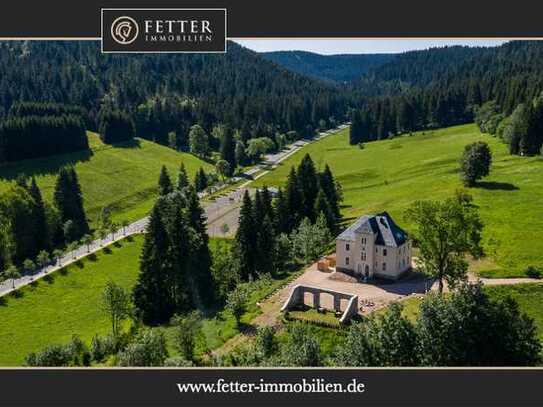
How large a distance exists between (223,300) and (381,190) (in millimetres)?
56177

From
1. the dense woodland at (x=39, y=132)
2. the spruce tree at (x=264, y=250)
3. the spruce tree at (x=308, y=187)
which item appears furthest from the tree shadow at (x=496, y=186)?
the dense woodland at (x=39, y=132)

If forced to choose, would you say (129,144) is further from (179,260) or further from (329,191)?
(179,260)

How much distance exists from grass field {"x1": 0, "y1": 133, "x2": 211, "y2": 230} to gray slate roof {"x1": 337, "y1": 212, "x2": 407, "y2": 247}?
2633 inches

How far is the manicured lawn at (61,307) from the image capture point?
6888cm

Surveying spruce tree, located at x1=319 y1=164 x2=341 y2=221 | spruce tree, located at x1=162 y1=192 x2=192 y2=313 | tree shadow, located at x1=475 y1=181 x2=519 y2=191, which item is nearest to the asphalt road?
spruce tree, located at x1=319 y1=164 x2=341 y2=221

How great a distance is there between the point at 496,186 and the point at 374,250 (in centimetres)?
3742

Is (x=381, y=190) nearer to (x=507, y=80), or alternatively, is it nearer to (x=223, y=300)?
(x=223, y=300)

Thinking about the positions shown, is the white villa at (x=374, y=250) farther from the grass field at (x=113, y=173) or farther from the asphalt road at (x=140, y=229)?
the grass field at (x=113, y=173)

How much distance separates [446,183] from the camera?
350ft

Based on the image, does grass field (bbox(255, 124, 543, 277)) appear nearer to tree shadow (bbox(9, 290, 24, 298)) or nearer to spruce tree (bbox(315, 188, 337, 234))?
spruce tree (bbox(315, 188, 337, 234))

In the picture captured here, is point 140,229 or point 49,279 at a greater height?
point 49,279

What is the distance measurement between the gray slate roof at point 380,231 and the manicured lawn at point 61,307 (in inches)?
1243
